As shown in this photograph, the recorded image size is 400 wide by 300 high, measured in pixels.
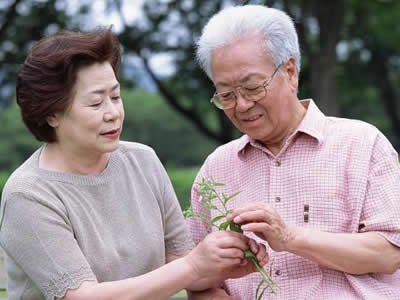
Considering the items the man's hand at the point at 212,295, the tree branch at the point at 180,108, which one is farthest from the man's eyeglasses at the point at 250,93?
the tree branch at the point at 180,108

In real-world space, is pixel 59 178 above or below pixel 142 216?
above

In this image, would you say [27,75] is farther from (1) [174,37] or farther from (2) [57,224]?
(1) [174,37]

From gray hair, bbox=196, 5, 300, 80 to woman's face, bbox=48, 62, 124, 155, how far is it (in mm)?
403

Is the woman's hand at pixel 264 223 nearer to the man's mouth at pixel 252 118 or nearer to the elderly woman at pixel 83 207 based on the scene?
the elderly woman at pixel 83 207

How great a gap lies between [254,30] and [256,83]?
0.20 metres

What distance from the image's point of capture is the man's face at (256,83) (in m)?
2.75

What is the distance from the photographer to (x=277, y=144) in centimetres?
295

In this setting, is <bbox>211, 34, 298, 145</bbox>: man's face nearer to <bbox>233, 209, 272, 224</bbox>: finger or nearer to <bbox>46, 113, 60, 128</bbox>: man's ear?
<bbox>233, 209, 272, 224</bbox>: finger

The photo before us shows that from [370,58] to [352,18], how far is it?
566cm

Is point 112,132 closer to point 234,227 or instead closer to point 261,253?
point 234,227

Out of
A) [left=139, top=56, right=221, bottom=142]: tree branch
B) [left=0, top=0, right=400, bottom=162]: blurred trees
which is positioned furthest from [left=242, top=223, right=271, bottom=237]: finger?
[left=139, top=56, right=221, bottom=142]: tree branch

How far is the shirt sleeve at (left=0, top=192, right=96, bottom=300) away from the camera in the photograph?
2551 millimetres

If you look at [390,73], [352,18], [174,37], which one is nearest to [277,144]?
[174,37]

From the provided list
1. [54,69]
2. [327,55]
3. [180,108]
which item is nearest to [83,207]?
[54,69]
